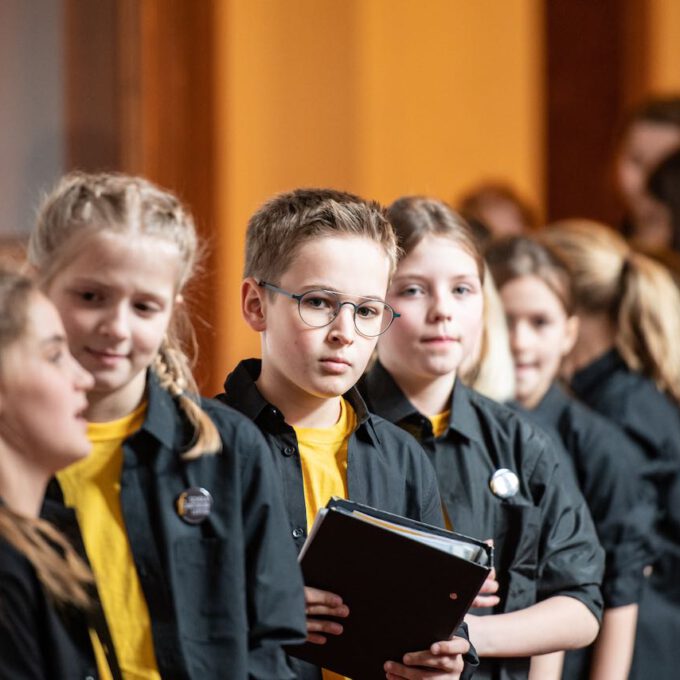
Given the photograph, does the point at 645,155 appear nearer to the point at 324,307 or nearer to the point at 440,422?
the point at 440,422

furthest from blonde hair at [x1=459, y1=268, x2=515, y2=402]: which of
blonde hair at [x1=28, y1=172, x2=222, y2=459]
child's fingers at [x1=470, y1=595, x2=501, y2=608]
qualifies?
blonde hair at [x1=28, y1=172, x2=222, y2=459]

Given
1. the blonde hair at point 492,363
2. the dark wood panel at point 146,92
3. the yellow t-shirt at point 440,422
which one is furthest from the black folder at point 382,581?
the dark wood panel at point 146,92

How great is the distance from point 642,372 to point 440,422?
1098 mm

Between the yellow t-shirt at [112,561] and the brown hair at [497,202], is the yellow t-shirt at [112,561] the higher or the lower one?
the lower one

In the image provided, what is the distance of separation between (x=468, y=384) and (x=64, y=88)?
2178 millimetres

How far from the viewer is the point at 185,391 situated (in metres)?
1.51

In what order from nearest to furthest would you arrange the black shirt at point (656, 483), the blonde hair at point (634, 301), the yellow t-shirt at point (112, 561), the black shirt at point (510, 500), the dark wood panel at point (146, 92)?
the yellow t-shirt at point (112, 561), the black shirt at point (510, 500), the black shirt at point (656, 483), the blonde hair at point (634, 301), the dark wood panel at point (146, 92)

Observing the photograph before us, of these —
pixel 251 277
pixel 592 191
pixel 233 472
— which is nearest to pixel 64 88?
pixel 251 277

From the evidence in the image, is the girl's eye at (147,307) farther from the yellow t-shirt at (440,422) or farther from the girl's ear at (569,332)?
the girl's ear at (569,332)

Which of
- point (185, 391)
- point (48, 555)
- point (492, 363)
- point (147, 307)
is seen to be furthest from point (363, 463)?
point (492, 363)

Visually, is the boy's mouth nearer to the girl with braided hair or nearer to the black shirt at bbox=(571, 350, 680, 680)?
the girl with braided hair

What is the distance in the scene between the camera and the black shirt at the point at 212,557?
4.55 feet

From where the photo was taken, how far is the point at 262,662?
1.42 m

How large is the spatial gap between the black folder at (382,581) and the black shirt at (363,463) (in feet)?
0.22
